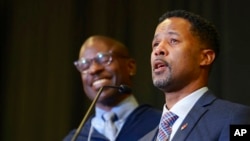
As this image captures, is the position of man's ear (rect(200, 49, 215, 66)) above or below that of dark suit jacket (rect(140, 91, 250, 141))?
above

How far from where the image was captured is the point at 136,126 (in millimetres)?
2203

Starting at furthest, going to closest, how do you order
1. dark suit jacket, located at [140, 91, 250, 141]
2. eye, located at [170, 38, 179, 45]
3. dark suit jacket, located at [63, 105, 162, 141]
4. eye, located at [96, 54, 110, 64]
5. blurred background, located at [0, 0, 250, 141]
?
blurred background, located at [0, 0, 250, 141]
eye, located at [96, 54, 110, 64]
dark suit jacket, located at [63, 105, 162, 141]
eye, located at [170, 38, 179, 45]
dark suit jacket, located at [140, 91, 250, 141]

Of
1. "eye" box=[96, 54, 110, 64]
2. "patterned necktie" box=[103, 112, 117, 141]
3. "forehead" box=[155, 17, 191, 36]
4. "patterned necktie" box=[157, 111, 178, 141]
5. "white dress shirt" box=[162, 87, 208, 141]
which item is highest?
"forehead" box=[155, 17, 191, 36]

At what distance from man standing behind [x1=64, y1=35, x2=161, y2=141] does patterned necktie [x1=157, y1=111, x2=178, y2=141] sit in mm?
611

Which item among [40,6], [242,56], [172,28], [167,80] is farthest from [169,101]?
[40,6]

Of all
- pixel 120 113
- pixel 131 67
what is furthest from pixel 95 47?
pixel 120 113

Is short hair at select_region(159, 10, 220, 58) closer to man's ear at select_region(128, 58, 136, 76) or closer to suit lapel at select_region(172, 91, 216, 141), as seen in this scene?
suit lapel at select_region(172, 91, 216, 141)

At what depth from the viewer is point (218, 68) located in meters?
2.65

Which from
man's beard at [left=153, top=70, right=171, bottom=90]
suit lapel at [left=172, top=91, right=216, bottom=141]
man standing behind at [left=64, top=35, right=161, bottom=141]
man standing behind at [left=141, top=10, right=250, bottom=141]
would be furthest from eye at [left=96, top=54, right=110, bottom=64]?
suit lapel at [left=172, top=91, right=216, bottom=141]

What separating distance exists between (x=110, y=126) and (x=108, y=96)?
0.12m

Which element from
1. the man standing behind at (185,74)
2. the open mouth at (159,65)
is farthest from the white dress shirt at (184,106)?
the open mouth at (159,65)

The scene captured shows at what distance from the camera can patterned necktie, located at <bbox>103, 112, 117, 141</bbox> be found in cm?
218

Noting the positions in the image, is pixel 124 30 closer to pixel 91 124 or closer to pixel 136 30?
pixel 136 30

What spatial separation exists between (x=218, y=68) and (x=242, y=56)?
0.13 meters
